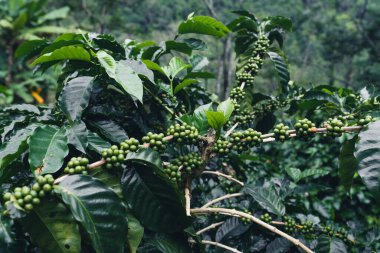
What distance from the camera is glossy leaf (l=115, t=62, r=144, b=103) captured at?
36.2 inches

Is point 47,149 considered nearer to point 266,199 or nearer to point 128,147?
point 128,147

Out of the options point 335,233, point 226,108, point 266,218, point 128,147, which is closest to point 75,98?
point 128,147

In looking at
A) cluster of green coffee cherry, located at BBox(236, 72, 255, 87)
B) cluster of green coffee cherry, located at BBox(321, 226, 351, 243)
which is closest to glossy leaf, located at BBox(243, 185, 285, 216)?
cluster of green coffee cherry, located at BBox(321, 226, 351, 243)

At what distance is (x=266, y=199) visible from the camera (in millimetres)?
1345

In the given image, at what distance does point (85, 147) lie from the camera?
3.04 ft

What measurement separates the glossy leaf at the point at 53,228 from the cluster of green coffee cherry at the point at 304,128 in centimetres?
69

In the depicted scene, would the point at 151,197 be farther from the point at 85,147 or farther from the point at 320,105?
the point at 320,105

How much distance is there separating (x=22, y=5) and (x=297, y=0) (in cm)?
1692

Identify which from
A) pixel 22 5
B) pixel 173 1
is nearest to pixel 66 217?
pixel 22 5

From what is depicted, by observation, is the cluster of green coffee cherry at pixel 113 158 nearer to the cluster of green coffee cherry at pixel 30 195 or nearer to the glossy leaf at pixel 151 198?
the glossy leaf at pixel 151 198

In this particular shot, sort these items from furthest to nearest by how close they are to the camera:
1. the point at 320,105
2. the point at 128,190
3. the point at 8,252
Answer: the point at 320,105 → the point at 128,190 → the point at 8,252

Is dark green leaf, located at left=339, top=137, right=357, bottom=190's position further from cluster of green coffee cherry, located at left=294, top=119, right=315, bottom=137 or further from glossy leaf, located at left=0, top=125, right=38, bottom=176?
glossy leaf, located at left=0, top=125, right=38, bottom=176

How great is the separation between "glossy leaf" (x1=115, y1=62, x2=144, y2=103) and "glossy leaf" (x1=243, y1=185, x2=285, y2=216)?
25.3 inches

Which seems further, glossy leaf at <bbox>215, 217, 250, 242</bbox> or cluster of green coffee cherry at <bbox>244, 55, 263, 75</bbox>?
cluster of green coffee cherry at <bbox>244, 55, 263, 75</bbox>
